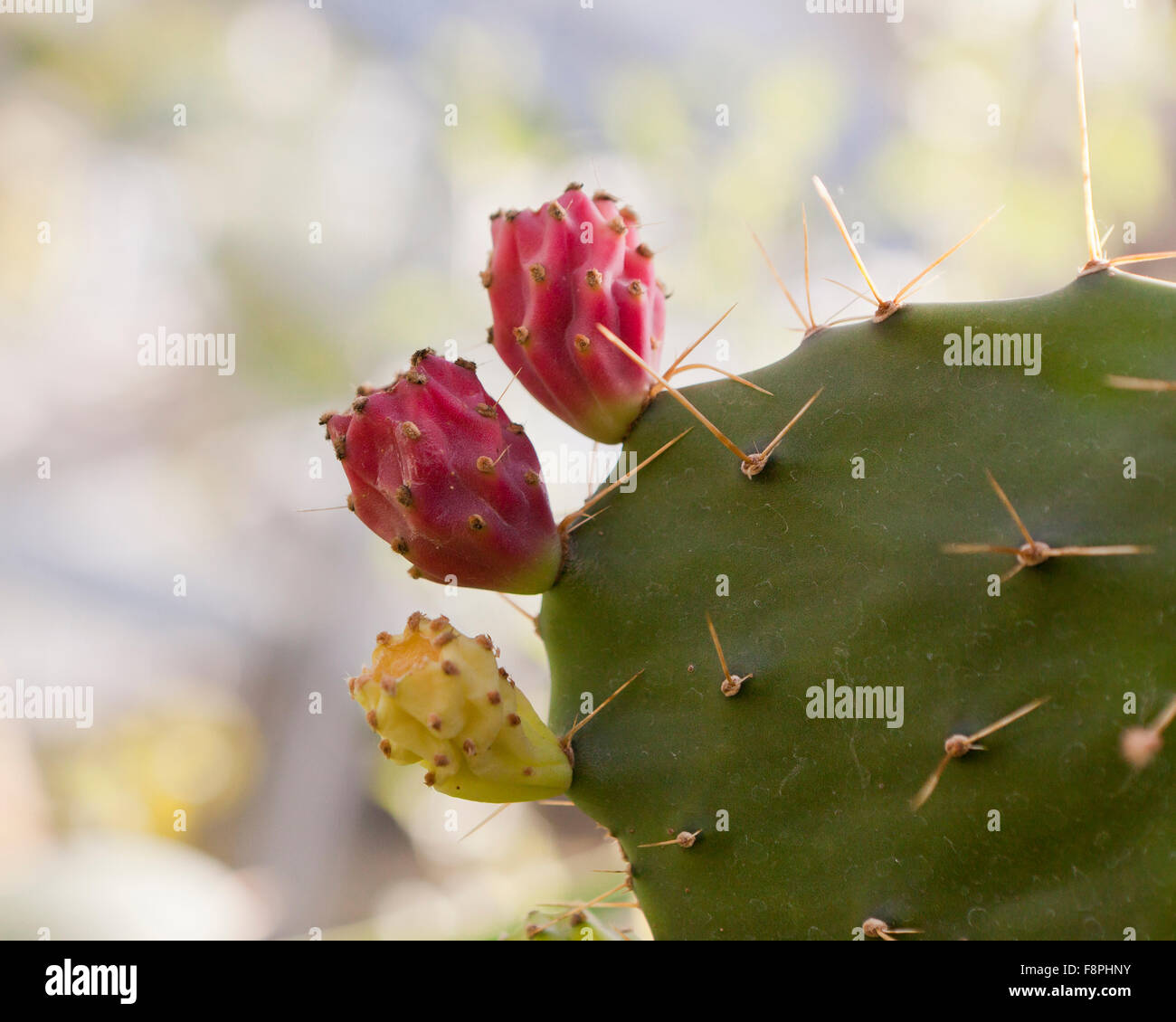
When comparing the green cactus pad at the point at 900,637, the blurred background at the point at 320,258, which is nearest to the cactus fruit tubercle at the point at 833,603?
the green cactus pad at the point at 900,637

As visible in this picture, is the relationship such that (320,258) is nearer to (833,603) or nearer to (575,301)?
(575,301)

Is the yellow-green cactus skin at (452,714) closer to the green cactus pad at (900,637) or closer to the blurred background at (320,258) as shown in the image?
the green cactus pad at (900,637)

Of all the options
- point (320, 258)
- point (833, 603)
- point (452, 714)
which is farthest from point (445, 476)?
point (320, 258)

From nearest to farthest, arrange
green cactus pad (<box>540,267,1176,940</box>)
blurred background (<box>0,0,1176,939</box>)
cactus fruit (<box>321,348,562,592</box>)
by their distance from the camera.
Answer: green cactus pad (<box>540,267,1176,940</box>) → cactus fruit (<box>321,348,562,592</box>) → blurred background (<box>0,0,1176,939</box>)

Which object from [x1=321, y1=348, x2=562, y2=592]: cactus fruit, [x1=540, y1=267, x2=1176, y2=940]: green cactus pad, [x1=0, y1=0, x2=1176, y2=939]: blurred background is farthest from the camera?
[x1=0, y1=0, x2=1176, y2=939]: blurred background

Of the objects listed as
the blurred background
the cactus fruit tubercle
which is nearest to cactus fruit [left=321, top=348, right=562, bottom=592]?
the cactus fruit tubercle

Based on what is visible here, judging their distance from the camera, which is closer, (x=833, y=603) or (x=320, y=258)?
(x=833, y=603)

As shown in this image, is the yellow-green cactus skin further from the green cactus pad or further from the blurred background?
the blurred background

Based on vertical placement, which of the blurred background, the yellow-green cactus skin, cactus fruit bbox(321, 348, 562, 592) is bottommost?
the yellow-green cactus skin

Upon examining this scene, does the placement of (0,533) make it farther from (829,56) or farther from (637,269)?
(829,56)
